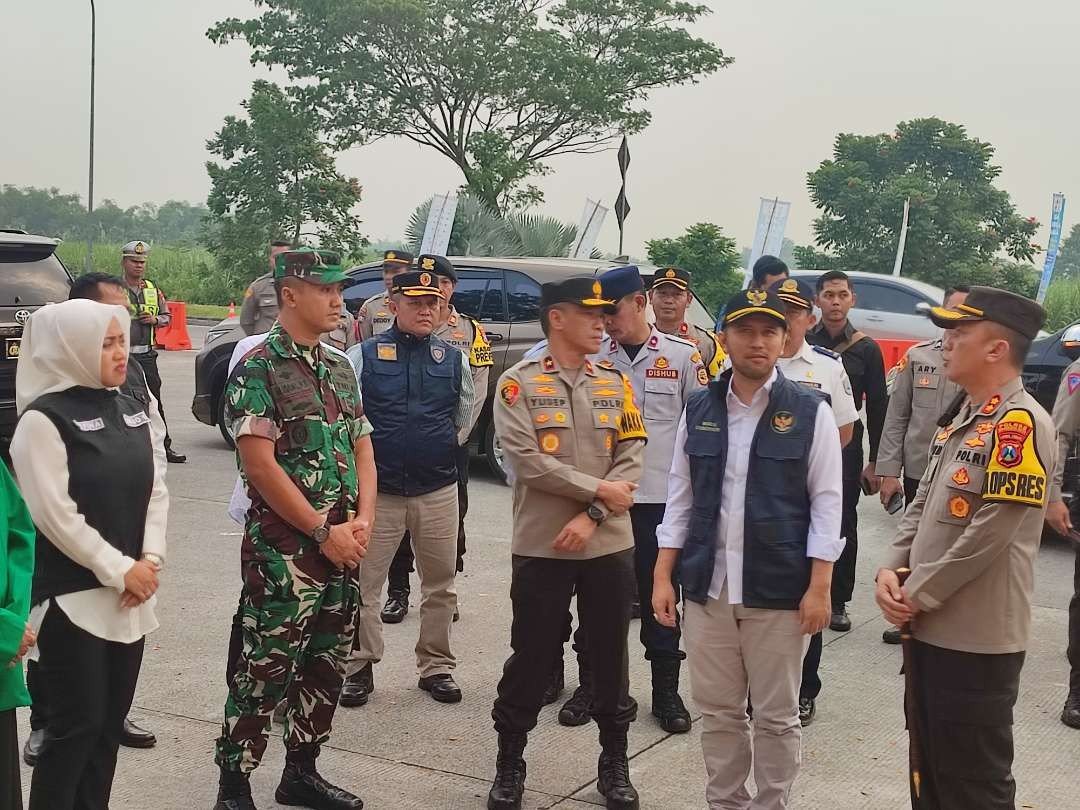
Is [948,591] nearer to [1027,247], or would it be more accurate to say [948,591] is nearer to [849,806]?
[849,806]

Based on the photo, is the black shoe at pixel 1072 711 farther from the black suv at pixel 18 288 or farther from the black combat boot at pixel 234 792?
the black suv at pixel 18 288

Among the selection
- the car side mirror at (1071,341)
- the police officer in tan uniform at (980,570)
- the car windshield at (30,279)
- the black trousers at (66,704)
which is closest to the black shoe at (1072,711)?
the police officer in tan uniform at (980,570)

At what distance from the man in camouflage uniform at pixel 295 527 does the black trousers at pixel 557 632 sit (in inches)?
24.1

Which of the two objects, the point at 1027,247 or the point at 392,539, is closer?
the point at 392,539

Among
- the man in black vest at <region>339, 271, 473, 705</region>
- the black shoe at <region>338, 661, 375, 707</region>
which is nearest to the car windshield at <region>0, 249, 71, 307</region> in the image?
the man in black vest at <region>339, 271, 473, 705</region>

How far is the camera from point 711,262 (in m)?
20.5

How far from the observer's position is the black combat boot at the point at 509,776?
13.4ft

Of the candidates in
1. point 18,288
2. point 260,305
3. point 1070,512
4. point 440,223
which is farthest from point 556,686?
point 440,223

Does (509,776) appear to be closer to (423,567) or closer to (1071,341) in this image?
(423,567)

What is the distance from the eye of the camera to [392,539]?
204 inches

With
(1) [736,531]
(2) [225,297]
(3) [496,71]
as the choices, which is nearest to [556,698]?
(1) [736,531]

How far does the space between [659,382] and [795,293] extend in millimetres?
783

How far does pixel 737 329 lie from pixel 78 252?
39.1m

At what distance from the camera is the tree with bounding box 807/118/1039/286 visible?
84.7 feet
